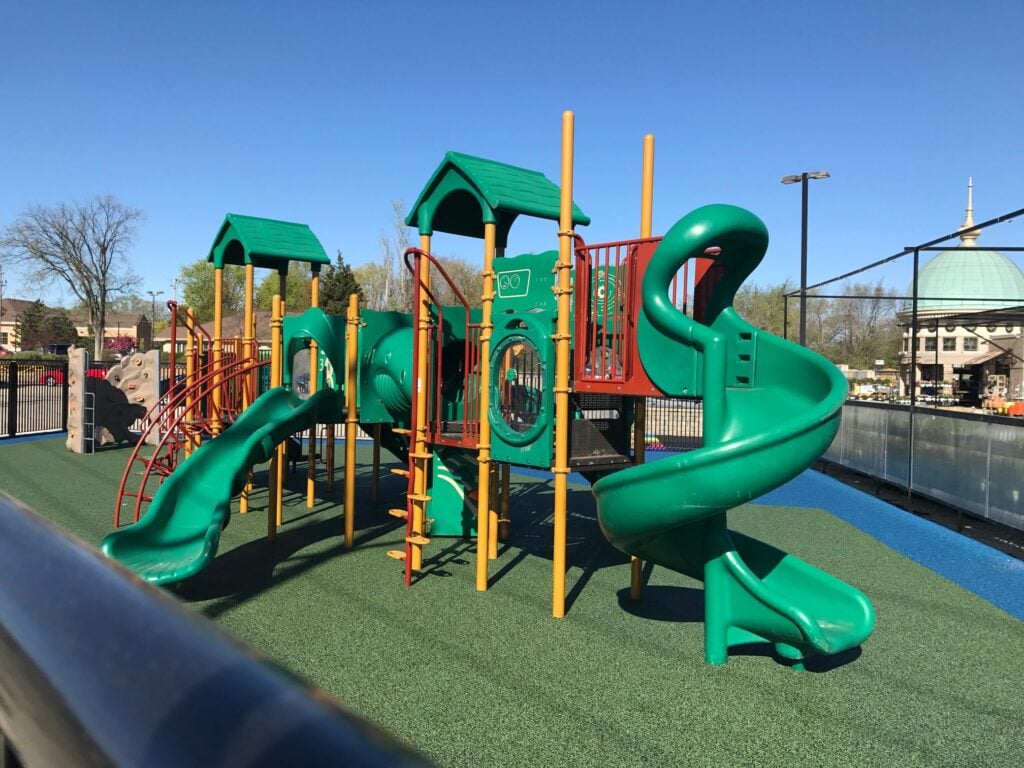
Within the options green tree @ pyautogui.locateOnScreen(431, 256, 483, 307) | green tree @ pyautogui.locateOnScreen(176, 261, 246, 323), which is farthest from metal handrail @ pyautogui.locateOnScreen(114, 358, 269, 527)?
green tree @ pyautogui.locateOnScreen(176, 261, 246, 323)

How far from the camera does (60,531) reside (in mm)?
688

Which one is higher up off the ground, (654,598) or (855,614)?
(855,614)

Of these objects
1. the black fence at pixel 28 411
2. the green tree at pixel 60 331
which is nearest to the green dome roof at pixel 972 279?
the black fence at pixel 28 411

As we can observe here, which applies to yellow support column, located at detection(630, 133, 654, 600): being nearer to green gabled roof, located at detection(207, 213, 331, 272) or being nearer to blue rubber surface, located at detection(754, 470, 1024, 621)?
blue rubber surface, located at detection(754, 470, 1024, 621)

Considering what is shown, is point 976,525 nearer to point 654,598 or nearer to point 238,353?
point 654,598

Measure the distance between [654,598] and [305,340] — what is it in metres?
6.08

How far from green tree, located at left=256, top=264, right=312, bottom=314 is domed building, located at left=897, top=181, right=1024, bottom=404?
4326cm

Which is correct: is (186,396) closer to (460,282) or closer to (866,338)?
(460,282)

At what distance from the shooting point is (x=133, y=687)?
47 cm

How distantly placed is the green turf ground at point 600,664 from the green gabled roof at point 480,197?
336 cm

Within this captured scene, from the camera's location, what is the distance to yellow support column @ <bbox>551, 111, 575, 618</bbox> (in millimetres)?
6547

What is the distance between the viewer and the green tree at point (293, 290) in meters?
63.4

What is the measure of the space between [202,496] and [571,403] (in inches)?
149

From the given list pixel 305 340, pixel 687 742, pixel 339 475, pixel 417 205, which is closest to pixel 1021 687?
pixel 687 742
